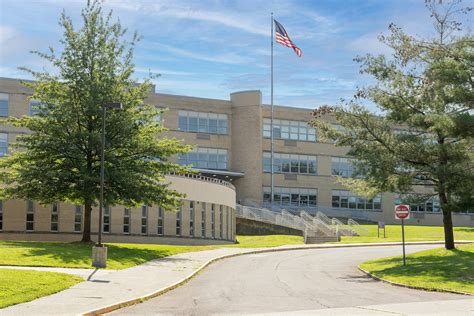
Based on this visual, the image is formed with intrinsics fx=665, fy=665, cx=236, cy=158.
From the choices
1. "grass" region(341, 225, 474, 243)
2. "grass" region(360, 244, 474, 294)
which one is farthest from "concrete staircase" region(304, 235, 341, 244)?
"grass" region(360, 244, 474, 294)

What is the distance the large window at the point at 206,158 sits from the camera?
68.4m

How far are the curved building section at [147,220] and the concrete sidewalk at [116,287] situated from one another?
37.3 ft

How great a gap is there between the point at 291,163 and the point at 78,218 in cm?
3601

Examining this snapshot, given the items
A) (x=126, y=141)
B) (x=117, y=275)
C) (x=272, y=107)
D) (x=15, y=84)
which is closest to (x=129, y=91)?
(x=126, y=141)

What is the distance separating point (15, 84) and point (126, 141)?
107 ft

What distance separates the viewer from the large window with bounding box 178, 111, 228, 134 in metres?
68.4

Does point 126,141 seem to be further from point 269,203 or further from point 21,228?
point 269,203

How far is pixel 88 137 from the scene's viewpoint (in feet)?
102

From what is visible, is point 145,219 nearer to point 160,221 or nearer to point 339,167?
point 160,221

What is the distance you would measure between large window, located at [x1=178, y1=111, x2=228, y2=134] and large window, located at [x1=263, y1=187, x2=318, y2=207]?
8202 mm

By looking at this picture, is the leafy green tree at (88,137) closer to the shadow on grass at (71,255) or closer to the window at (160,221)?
the shadow on grass at (71,255)

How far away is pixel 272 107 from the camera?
6800cm

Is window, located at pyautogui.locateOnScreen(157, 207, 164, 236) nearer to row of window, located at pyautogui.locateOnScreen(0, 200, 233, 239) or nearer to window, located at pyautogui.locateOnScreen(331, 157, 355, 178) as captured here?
row of window, located at pyautogui.locateOnScreen(0, 200, 233, 239)

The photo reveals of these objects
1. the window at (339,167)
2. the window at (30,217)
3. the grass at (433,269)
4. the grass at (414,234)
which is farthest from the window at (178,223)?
the window at (339,167)
